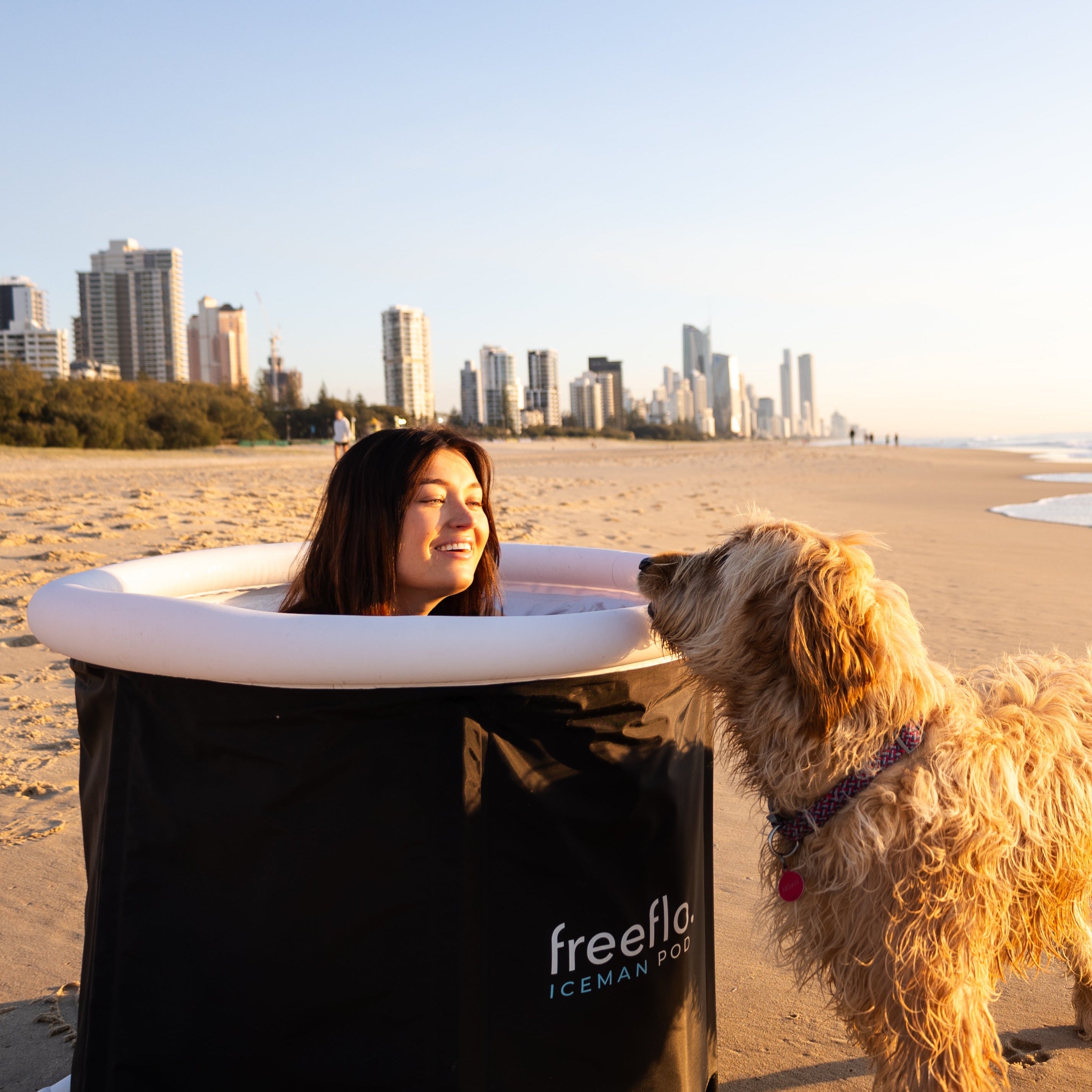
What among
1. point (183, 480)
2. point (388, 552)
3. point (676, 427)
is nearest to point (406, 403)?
point (676, 427)

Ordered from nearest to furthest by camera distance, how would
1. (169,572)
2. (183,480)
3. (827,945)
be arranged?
(827,945) → (169,572) → (183,480)

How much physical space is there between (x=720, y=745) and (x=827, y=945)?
0.55m

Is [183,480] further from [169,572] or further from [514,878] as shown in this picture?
A: [514,878]

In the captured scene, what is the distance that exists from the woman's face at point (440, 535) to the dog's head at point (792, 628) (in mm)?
957

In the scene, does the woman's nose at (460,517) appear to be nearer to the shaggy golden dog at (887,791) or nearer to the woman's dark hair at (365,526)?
the woman's dark hair at (365,526)

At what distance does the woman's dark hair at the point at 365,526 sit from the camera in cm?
304

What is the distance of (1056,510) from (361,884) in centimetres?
2148

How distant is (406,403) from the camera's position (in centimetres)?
11469

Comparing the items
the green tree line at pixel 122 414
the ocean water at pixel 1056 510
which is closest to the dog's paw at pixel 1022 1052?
the ocean water at pixel 1056 510

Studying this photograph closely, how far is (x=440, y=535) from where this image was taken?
10.1 feet

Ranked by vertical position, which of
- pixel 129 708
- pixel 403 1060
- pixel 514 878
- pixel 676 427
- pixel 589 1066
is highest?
pixel 676 427

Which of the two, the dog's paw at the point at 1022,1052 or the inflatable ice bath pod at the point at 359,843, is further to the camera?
the dog's paw at the point at 1022,1052

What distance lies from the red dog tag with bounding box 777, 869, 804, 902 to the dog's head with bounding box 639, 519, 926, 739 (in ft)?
1.28

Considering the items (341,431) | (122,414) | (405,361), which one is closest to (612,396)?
(405,361)
